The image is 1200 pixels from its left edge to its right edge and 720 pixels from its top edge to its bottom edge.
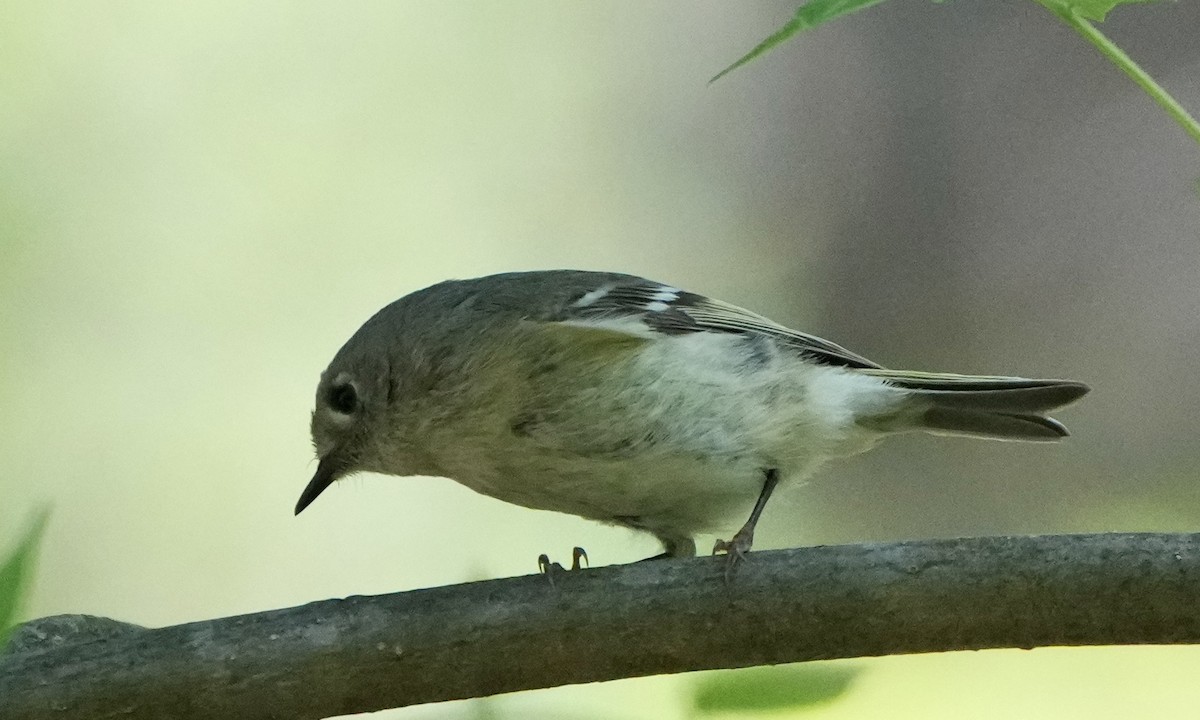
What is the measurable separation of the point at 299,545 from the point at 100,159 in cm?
80

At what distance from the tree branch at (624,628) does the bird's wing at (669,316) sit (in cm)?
39

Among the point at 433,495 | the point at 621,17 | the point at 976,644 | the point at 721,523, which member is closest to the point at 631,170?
the point at 621,17

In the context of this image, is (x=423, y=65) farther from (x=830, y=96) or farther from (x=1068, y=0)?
(x=1068, y=0)

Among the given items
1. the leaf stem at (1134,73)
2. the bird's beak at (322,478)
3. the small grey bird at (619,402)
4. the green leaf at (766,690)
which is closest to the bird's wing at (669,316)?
the small grey bird at (619,402)

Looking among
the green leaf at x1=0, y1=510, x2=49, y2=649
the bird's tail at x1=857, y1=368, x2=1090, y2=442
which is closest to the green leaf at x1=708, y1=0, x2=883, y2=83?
the green leaf at x1=0, y1=510, x2=49, y2=649

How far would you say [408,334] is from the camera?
1.25 metres

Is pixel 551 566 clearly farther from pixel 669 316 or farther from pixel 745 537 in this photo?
pixel 669 316

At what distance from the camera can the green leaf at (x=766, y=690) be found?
83 cm

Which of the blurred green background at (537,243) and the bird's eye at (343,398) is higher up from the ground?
the blurred green background at (537,243)

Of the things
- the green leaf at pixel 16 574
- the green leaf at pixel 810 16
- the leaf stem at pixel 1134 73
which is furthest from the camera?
the leaf stem at pixel 1134 73

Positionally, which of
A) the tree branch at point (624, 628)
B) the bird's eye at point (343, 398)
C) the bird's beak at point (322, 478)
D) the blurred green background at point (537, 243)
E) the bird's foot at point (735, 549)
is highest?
the blurred green background at point (537, 243)

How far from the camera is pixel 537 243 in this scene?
2016 millimetres

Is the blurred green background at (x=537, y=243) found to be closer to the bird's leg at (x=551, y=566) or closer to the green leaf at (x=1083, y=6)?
the bird's leg at (x=551, y=566)

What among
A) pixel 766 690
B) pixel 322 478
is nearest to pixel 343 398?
pixel 322 478
